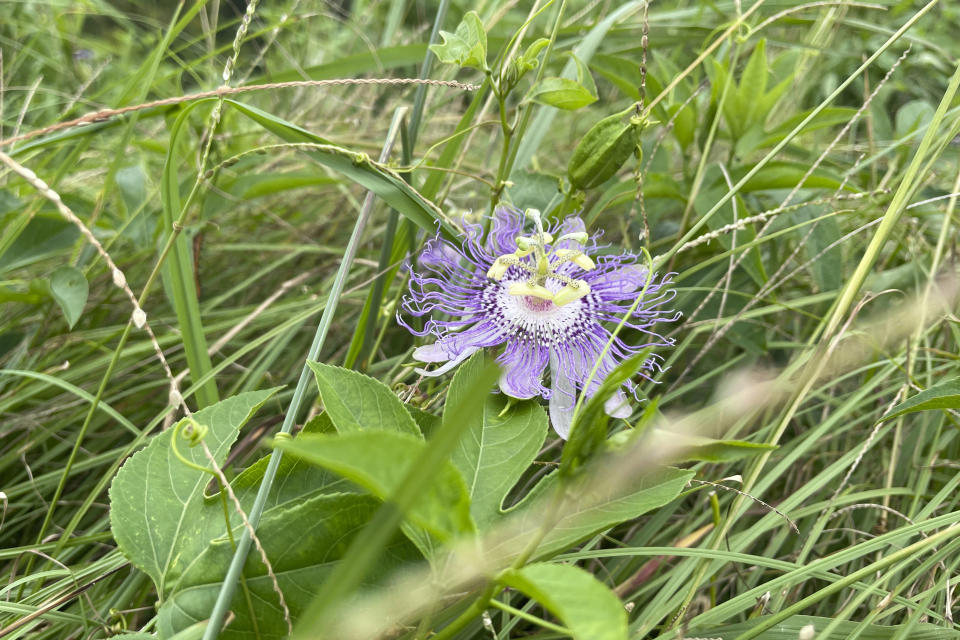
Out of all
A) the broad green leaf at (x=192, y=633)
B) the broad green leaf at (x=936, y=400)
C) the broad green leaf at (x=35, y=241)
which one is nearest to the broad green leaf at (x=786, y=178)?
the broad green leaf at (x=936, y=400)

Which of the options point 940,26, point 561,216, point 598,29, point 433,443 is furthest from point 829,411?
point 940,26

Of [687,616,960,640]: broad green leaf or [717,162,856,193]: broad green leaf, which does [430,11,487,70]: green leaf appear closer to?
[717,162,856,193]: broad green leaf

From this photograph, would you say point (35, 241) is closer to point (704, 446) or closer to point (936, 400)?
point (704, 446)

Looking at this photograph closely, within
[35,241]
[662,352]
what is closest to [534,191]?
[662,352]

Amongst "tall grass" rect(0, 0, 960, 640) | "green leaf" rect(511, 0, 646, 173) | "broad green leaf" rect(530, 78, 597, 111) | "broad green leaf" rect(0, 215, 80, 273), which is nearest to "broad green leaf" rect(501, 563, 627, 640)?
"tall grass" rect(0, 0, 960, 640)

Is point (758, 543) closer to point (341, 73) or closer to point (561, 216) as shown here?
point (561, 216)
